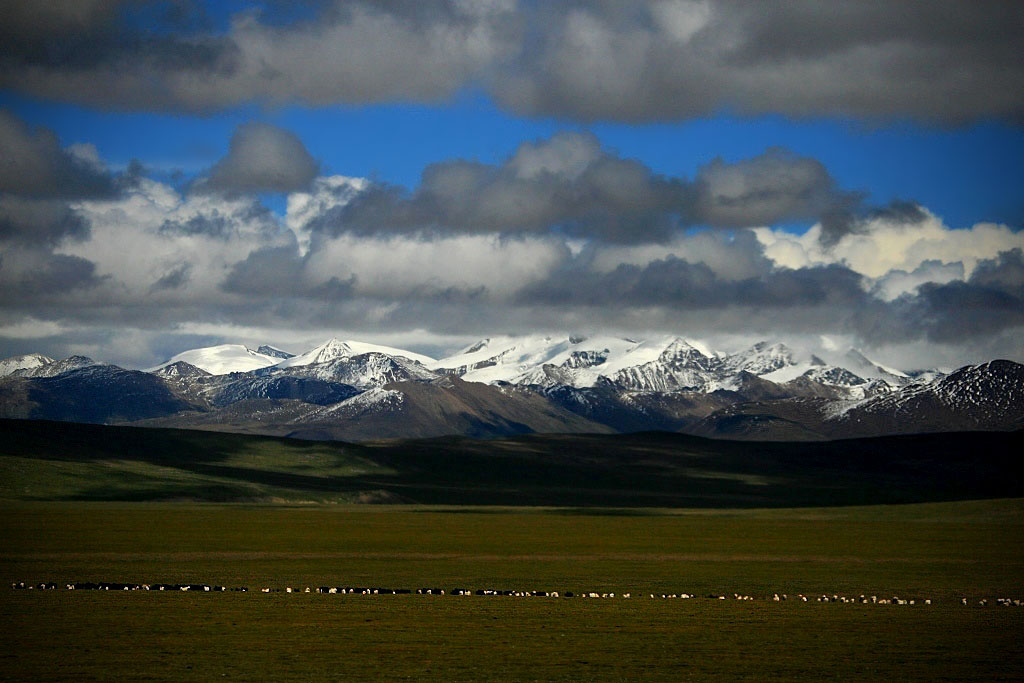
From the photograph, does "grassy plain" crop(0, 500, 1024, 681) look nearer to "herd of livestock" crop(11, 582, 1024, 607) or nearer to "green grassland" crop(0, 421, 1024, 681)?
"green grassland" crop(0, 421, 1024, 681)

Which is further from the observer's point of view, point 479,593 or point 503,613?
point 479,593

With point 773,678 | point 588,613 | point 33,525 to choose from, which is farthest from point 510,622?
point 33,525

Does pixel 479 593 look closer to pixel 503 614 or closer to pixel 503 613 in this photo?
pixel 503 613

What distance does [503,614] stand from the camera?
52938mm

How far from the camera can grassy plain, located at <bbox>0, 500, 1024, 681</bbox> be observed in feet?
126

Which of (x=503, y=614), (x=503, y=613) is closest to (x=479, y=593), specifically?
(x=503, y=613)

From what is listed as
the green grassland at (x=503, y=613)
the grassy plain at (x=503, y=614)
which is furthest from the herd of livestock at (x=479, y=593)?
the grassy plain at (x=503, y=614)

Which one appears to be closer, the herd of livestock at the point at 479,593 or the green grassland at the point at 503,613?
the green grassland at the point at 503,613

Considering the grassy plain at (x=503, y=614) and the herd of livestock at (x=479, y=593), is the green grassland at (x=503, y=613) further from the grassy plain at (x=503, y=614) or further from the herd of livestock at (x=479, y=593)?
the herd of livestock at (x=479, y=593)

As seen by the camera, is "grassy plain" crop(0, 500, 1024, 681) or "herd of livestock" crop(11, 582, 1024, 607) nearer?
"grassy plain" crop(0, 500, 1024, 681)

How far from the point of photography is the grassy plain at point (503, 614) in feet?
126

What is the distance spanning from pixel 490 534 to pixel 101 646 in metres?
87.7

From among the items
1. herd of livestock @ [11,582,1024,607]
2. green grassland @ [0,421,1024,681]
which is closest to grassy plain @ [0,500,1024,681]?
green grassland @ [0,421,1024,681]

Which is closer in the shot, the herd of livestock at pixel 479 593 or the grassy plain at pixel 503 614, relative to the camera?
the grassy plain at pixel 503 614
